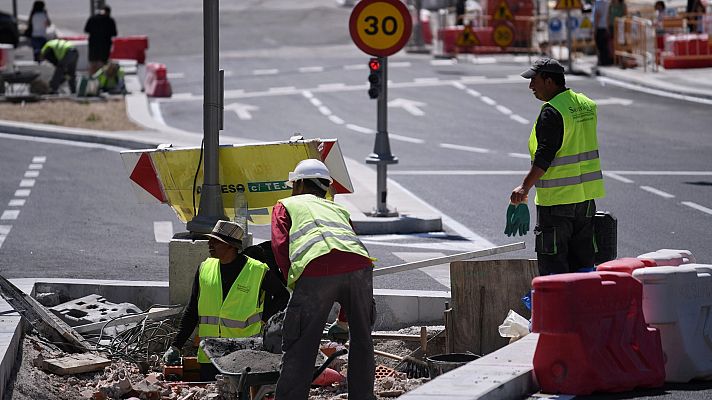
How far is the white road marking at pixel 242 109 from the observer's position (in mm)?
29078

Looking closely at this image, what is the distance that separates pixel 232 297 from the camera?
10625mm

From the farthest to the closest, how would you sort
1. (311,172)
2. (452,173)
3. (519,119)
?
1. (519,119)
2. (452,173)
3. (311,172)

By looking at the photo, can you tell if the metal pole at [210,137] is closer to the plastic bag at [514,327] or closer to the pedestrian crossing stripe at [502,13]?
the plastic bag at [514,327]

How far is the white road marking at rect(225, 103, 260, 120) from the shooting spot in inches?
1145

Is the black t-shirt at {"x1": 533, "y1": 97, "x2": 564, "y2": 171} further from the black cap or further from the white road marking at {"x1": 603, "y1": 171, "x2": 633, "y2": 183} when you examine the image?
the white road marking at {"x1": 603, "y1": 171, "x2": 633, "y2": 183}

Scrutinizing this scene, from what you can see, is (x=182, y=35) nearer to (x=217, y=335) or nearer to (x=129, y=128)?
(x=129, y=128)

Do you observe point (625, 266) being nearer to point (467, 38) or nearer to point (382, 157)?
point (382, 157)

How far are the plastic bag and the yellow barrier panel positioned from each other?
1.94 metres

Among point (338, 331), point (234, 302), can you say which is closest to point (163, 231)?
point (234, 302)

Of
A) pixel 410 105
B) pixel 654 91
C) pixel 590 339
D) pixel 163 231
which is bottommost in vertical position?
pixel 163 231

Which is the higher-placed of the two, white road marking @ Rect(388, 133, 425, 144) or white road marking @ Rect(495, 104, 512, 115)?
white road marking @ Rect(495, 104, 512, 115)

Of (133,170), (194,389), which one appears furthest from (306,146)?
(194,389)

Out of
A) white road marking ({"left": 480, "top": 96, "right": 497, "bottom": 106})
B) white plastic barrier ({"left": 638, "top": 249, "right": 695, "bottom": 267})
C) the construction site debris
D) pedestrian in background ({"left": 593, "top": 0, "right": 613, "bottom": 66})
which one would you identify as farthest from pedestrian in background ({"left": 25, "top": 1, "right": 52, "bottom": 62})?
white plastic barrier ({"left": 638, "top": 249, "right": 695, "bottom": 267})

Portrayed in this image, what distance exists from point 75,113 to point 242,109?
3.41 m
